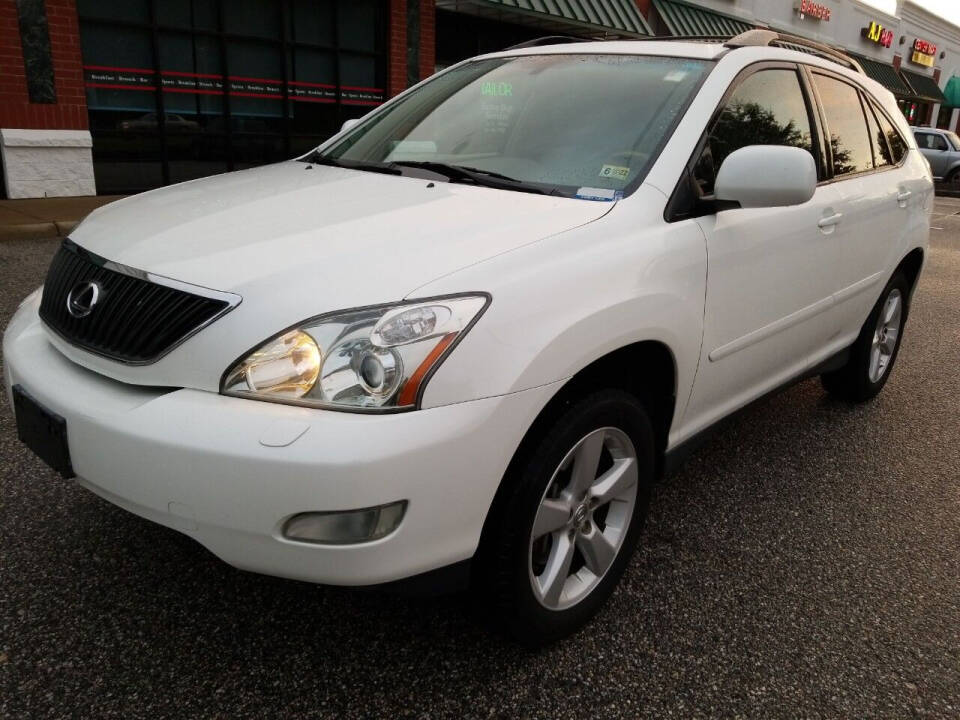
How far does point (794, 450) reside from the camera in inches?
148

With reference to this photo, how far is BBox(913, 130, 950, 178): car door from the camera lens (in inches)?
908

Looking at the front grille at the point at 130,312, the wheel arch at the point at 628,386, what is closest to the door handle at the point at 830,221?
the wheel arch at the point at 628,386

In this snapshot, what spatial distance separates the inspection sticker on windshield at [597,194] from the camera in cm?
239

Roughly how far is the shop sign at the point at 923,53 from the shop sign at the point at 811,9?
435 inches

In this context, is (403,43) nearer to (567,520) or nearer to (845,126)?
(845,126)

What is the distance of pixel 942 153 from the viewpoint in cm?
2319

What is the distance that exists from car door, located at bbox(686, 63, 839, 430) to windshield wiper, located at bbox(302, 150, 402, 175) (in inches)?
42.7

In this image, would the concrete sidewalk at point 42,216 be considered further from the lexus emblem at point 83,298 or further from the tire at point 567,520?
the tire at point 567,520

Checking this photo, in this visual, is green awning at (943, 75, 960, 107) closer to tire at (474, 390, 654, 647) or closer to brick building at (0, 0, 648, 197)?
brick building at (0, 0, 648, 197)

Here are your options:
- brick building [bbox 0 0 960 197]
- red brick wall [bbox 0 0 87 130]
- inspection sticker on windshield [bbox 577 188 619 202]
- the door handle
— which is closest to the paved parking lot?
the door handle

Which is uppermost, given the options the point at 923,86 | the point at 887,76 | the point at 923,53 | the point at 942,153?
the point at 923,53

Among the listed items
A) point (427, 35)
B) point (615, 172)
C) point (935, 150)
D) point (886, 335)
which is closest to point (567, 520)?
point (615, 172)

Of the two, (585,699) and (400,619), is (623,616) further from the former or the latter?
(400,619)

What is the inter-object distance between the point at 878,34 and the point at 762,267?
33112 millimetres
